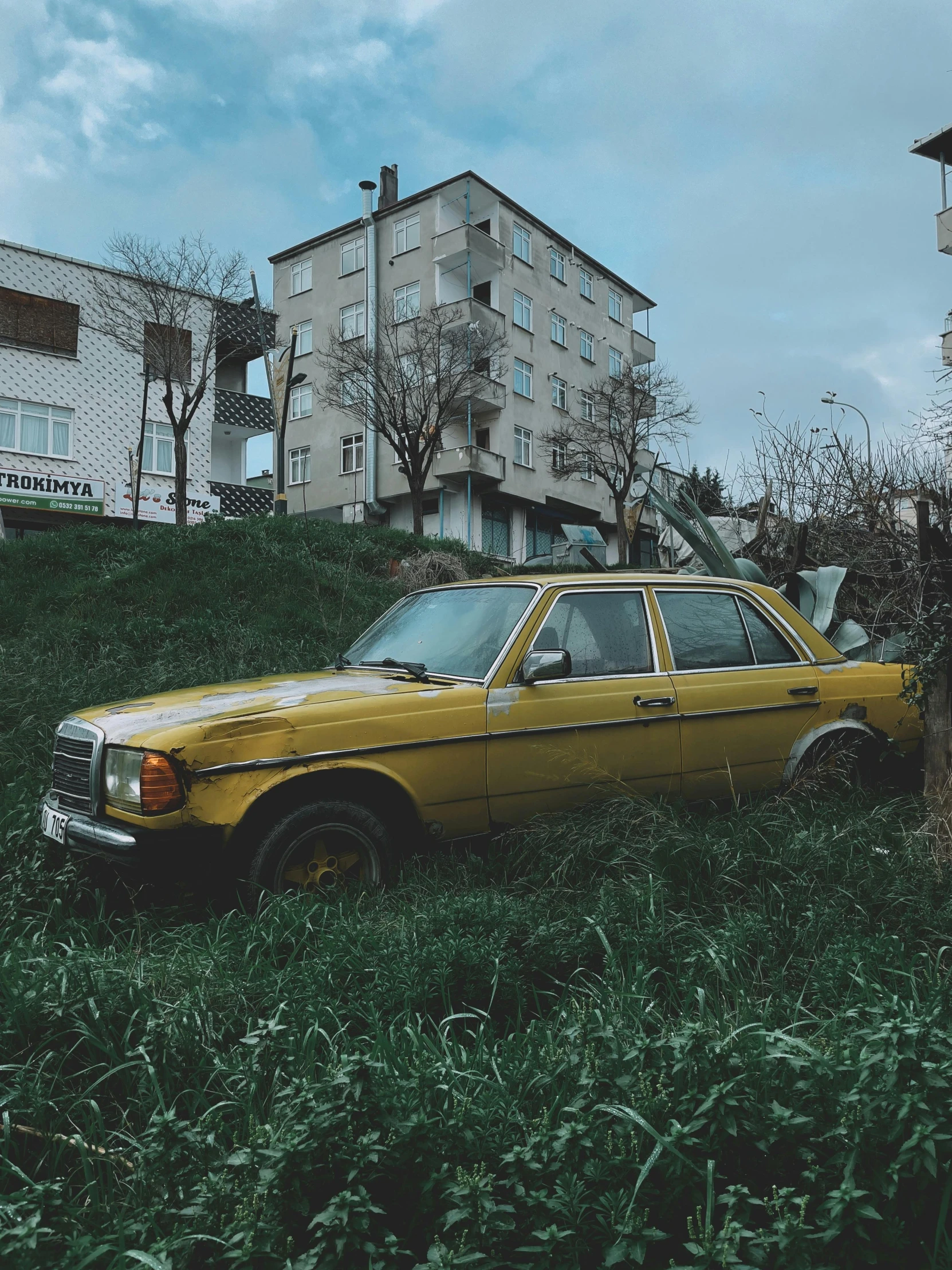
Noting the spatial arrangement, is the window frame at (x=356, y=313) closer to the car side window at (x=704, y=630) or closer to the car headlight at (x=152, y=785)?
the car side window at (x=704, y=630)

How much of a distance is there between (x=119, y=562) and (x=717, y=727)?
916 centimetres

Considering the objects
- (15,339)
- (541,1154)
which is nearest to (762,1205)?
(541,1154)

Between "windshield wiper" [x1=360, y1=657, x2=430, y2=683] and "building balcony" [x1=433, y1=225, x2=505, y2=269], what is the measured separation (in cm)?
3124

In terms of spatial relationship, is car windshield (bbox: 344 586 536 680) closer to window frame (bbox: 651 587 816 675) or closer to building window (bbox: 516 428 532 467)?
window frame (bbox: 651 587 816 675)

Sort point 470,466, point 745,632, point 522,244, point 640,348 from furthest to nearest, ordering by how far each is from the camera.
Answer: point 640,348 < point 522,244 < point 470,466 < point 745,632

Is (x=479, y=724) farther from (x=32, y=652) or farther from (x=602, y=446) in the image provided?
(x=602, y=446)

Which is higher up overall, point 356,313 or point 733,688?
point 356,313

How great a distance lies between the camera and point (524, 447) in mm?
35906

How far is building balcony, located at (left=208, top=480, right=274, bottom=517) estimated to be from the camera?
102ft

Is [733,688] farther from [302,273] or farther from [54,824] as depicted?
[302,273]

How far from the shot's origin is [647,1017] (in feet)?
9.00

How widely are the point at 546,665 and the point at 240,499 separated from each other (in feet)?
94.1

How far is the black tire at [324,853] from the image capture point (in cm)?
383

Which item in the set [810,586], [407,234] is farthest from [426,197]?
[810,586]
